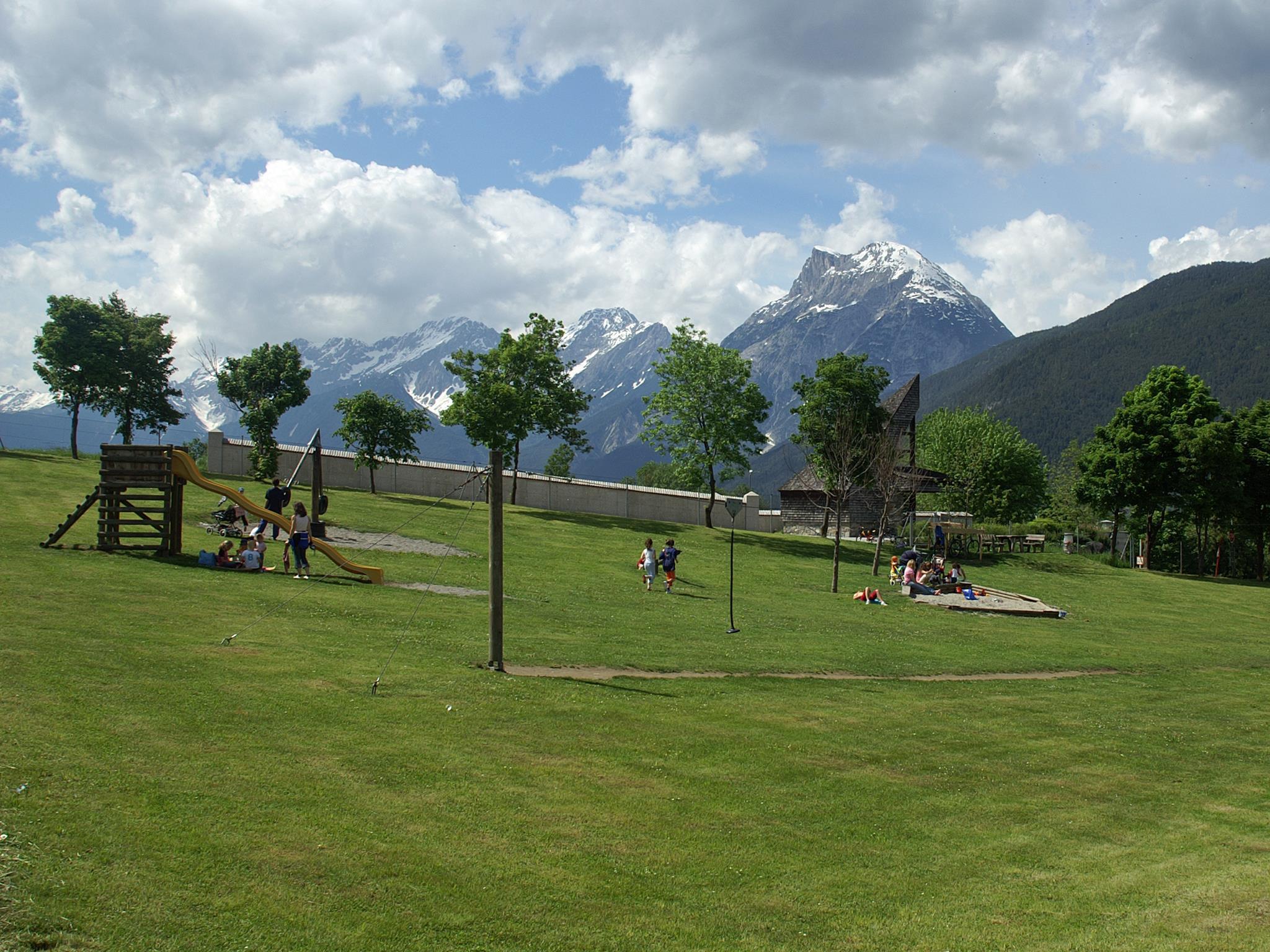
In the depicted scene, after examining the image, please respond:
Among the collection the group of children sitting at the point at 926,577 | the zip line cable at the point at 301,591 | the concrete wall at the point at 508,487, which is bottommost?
the group of children sitting at the point at 926,577

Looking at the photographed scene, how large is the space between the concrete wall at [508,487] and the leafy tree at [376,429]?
160 cm

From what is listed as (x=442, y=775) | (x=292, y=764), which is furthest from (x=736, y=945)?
(x=292, y=764)

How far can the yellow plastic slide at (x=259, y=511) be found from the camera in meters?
26.4

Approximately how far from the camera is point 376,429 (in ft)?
182

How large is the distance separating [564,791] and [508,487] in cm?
5215

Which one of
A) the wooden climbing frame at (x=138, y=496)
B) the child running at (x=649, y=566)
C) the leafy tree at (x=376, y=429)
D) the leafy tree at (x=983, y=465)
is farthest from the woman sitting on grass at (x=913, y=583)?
the leafy tree at (x=983, y=465)

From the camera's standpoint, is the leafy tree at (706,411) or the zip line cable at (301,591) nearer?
the zip line cable at (301,591)

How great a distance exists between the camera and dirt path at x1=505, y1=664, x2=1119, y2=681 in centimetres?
1695

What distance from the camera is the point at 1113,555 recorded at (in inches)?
2373

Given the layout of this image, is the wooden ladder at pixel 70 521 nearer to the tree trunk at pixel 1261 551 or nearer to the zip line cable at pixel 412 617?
the zip line cable at pixel 412 617

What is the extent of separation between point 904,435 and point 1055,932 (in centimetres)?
6836

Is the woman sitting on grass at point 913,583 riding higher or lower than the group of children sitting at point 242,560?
lower

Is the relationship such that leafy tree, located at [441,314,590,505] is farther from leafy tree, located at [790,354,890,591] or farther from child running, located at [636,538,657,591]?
child running, located at [636,538,657,591]

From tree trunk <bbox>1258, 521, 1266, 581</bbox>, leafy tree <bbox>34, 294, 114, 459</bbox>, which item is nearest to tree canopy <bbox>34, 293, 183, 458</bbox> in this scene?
leafy tree <bbox>34, 294, 114, 459</bbox>
